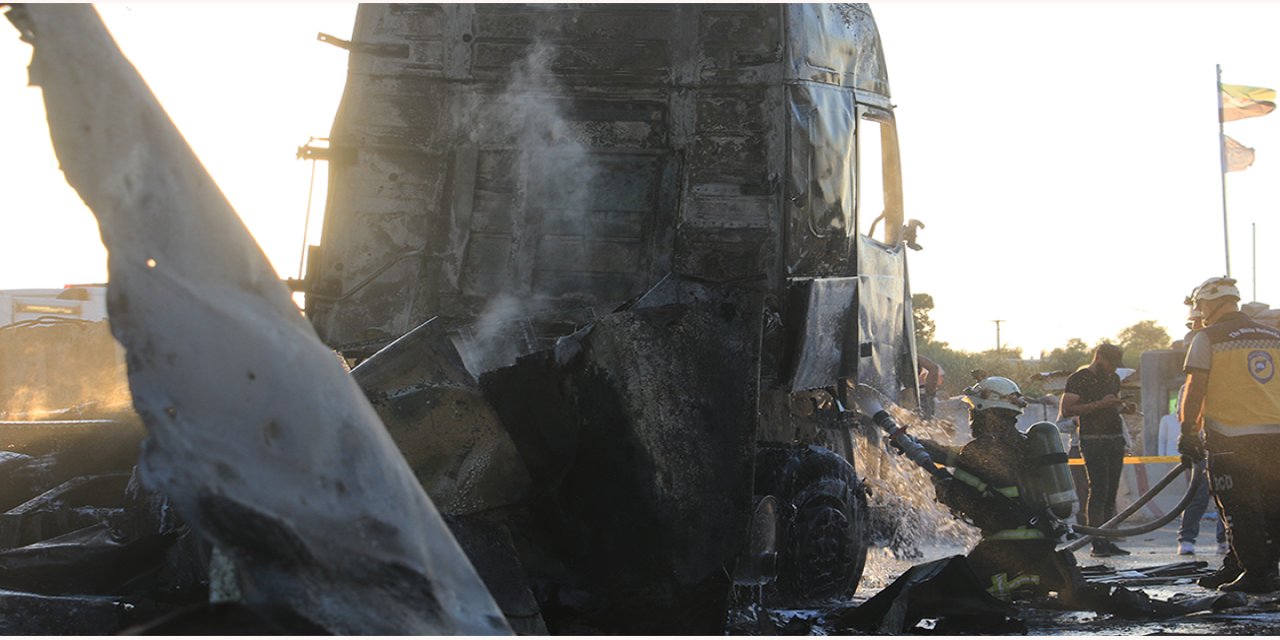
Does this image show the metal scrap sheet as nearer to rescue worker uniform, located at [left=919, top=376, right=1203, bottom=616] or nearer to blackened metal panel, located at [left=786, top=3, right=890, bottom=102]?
rescue worker uniform, located at [left=919, top=376, right=1203, bottom=616]

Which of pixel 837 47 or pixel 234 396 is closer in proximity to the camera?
pixel 234 396

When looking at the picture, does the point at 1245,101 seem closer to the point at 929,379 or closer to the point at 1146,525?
the point at 929,379

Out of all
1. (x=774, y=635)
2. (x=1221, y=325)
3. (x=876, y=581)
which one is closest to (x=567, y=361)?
(x=774, y=635)

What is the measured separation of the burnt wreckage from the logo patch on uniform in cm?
188

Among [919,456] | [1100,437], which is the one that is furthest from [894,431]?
[1100,437]

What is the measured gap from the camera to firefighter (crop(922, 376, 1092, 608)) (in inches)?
238

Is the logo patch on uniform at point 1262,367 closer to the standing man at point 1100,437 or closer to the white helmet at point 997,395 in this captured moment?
the white helmet at point 997,395

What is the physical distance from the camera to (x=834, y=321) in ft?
21.4

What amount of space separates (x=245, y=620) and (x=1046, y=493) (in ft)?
15.2

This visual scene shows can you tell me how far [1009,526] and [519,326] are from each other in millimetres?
2469

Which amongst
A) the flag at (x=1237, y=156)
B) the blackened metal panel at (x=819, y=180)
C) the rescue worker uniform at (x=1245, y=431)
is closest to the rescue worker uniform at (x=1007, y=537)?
the blackened metal panel at (x=819, y=180)

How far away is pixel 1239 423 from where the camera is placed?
286 inches

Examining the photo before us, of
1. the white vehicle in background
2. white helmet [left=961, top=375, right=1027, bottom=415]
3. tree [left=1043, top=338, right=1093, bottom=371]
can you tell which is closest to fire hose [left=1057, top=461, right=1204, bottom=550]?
white helmet [left=961, top=375, right=1027, bottom=415]

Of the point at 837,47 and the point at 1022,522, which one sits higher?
the point at 837,47
